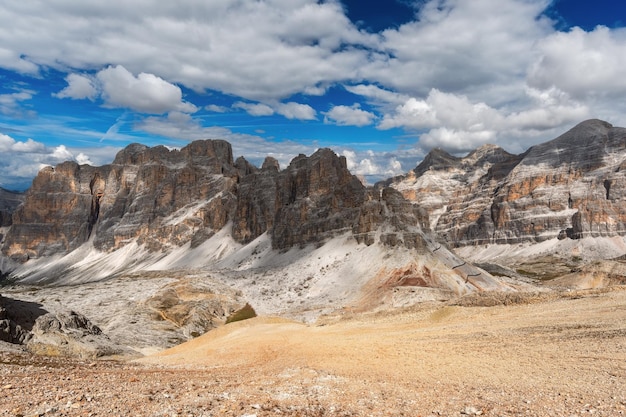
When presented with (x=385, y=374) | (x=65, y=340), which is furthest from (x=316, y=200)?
(x=385, y=374)

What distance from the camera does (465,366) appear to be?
21469 mm

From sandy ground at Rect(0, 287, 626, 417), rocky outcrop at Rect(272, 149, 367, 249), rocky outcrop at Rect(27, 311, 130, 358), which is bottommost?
rocky outcrop at Rect(27, 311, 130, 358)

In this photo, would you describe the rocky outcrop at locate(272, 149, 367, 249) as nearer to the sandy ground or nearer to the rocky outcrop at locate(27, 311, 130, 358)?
the rocky outcrop at locate(27, 311, 130, 358)

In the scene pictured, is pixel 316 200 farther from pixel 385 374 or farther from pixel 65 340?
pixel 385 374

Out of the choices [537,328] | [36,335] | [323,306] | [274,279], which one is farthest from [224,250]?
[537,328]

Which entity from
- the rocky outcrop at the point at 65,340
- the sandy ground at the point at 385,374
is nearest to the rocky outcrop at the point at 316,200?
the rocky outcrop at the point at 65,340

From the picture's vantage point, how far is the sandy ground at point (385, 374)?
14.9m

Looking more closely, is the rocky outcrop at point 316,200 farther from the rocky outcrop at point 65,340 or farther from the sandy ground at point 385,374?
the sandy ground at point 385,374

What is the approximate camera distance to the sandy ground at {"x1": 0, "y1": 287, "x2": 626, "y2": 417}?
49.0ft

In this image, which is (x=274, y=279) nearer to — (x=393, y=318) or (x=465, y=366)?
(x=393, y=318)

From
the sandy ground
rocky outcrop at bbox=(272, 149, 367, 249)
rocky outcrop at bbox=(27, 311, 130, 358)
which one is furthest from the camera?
rocky outcrop at bbox=(272, 149, 367, 249)

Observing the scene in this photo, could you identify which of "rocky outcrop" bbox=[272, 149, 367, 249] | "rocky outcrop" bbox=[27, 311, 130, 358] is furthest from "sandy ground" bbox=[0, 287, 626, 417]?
"rocky outcrop" bbox=[272, 149, 367, 249]

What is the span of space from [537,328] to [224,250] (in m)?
160

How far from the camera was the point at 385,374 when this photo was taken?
69.0 ft
